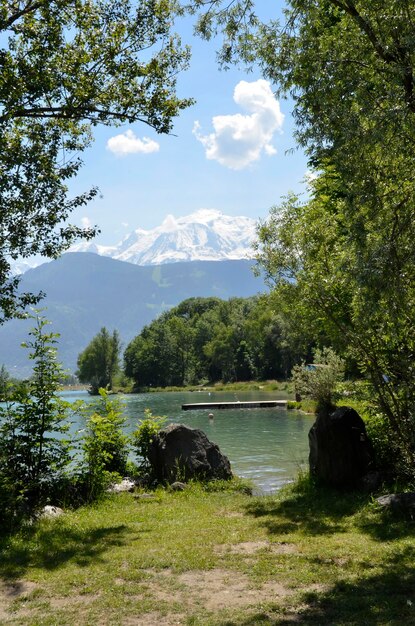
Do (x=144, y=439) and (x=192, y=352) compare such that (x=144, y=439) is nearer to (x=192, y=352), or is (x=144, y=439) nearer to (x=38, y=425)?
(x=38, y=425)

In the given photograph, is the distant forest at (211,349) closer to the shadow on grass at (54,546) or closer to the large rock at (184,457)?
the large rock at (184,457)

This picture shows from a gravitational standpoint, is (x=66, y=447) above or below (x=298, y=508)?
above

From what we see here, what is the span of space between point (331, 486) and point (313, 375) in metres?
4.01

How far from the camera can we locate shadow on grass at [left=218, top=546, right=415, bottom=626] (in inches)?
214

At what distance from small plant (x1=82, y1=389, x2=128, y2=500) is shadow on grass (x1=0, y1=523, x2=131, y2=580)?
2.56 meters

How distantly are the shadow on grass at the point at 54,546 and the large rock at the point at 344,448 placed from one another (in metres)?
4.81

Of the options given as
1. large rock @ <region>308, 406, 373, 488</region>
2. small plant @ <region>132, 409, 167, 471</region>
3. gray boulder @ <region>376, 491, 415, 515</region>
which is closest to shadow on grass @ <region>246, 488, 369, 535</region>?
large rock @ <region>308, 406, 373, 488</region>

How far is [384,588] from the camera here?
6.27 meters

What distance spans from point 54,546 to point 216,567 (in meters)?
2.88

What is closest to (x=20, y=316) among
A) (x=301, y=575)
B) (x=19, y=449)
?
(x=19, y=449)

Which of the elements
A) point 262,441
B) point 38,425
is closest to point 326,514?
point 38,425

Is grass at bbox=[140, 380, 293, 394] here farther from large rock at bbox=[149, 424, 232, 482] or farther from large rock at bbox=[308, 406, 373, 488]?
large rock at bbox=[308, 406, 373, 488]

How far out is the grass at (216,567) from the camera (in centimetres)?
584

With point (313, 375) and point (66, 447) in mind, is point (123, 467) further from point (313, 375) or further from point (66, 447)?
point (313, 375)
